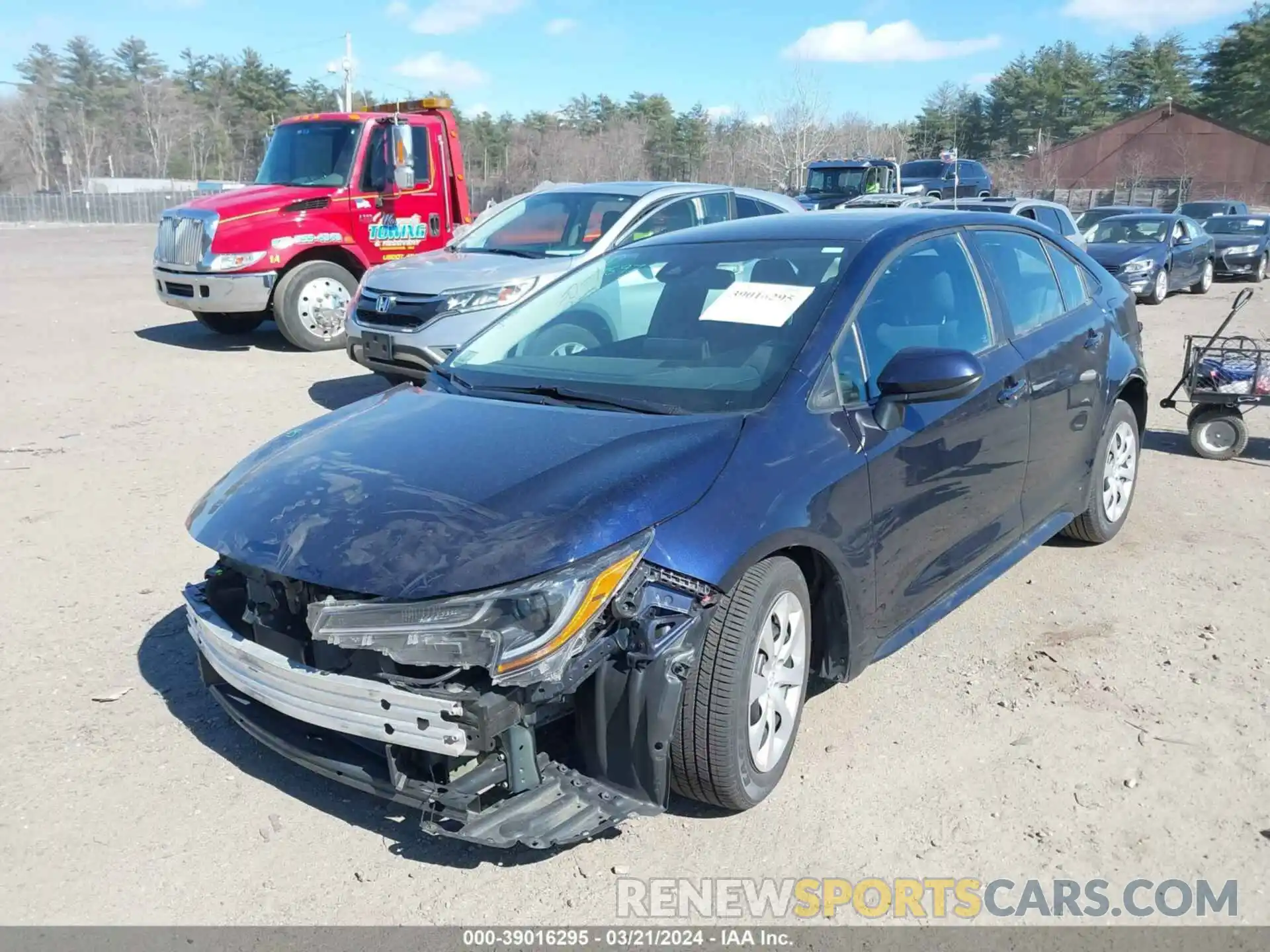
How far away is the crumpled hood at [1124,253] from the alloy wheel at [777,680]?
16.3 m

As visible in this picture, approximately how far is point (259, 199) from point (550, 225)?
3812 mm

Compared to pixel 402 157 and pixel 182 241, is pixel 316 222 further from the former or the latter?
pixel 182 241

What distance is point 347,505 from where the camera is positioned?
3131 mm

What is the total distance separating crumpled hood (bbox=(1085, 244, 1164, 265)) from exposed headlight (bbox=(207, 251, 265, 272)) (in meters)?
13.3

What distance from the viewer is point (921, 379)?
11.5 feet

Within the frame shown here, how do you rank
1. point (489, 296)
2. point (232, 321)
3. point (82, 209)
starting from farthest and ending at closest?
point (82, 209)
point (232, 321)
point (489, 296)

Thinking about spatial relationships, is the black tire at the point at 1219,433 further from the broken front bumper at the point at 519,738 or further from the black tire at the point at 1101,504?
the broken front bumper at the point at 519,738

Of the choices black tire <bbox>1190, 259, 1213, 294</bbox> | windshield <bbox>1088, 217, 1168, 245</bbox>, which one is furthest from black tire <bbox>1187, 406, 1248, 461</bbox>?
black tire <bbox>1190, 259, 1213, 294</bbox>

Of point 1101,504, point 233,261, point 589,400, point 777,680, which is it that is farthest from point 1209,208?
point 777,680

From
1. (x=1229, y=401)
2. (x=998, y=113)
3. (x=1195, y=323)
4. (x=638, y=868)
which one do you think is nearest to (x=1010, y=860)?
(x=638, y=868)

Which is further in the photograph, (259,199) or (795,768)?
(259,199)

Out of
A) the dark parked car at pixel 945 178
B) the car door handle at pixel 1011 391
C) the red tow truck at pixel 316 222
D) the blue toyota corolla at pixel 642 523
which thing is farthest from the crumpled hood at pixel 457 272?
the dark parked car at pixel 945 178

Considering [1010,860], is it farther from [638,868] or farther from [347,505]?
[347,505]

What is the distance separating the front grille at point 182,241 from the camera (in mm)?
11266
